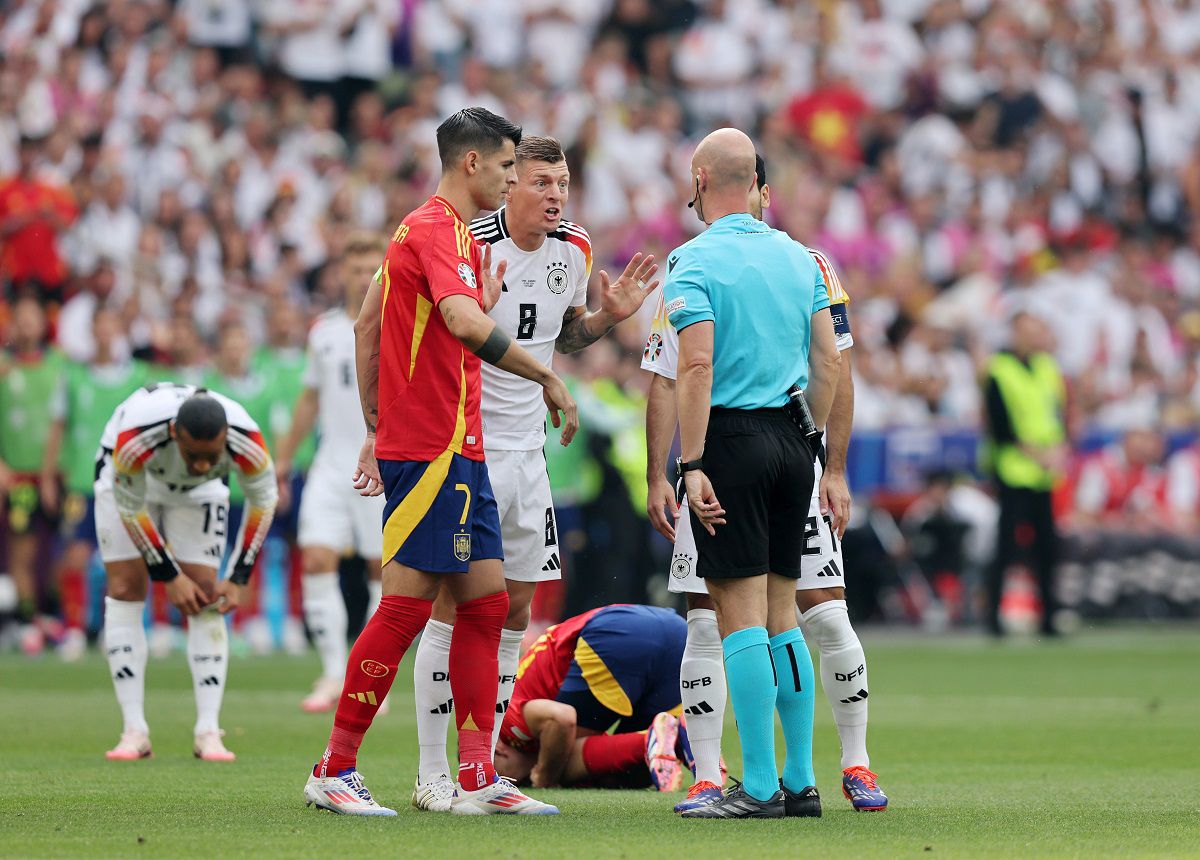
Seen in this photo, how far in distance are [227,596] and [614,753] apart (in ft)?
7.26

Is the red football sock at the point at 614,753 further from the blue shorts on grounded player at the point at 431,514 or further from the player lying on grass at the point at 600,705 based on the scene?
the blue shorts on grounded player at the point at 431,514

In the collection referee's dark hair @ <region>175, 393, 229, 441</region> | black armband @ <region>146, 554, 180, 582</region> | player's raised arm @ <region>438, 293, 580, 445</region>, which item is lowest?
black armband @ <region>146, 554, 180, 582</region>

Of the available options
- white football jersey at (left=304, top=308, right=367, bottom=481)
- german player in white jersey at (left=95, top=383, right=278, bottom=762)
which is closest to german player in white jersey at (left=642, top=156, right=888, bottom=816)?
german player in white jersey at (left=95, top=383, right=278, bottom=762)

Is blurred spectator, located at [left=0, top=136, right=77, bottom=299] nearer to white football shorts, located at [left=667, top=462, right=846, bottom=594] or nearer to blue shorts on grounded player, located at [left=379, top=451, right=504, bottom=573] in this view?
blue shorts on grounded player, located at [left=379, top=451, right=504, bottom=573]

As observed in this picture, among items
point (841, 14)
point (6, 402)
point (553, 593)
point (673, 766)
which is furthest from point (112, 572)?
point (841, 14)

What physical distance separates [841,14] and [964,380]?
767cm

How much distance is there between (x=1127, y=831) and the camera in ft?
22.6

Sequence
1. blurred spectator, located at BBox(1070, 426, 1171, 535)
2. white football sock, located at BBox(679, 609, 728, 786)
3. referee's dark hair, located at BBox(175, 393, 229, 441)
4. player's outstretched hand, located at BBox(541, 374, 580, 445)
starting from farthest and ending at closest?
blurred spectator, located at BBox(1070, 426, 1171, 535)
referee's dark hair, located at BBox(175, 393, 229, 441)
white football sock, located at BBox(679, 609, 728, 786)
player's outstretched hand, located at BBox(541, 374, 580, 445)

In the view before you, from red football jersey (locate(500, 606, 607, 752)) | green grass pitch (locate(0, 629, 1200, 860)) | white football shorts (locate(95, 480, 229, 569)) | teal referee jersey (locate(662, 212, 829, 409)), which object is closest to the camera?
green grass pitch (locate(0, 629, 1200, 860))

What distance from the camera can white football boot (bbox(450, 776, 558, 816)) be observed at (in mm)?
7336

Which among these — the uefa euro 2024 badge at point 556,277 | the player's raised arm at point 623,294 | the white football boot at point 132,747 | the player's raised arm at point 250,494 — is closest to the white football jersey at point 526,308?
the uefa euro 2024 badge at point 556,277

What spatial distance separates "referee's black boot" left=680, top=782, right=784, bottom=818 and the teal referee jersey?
1428 millimetres

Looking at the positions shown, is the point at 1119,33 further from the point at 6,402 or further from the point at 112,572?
the point at 112,572

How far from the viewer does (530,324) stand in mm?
8430
